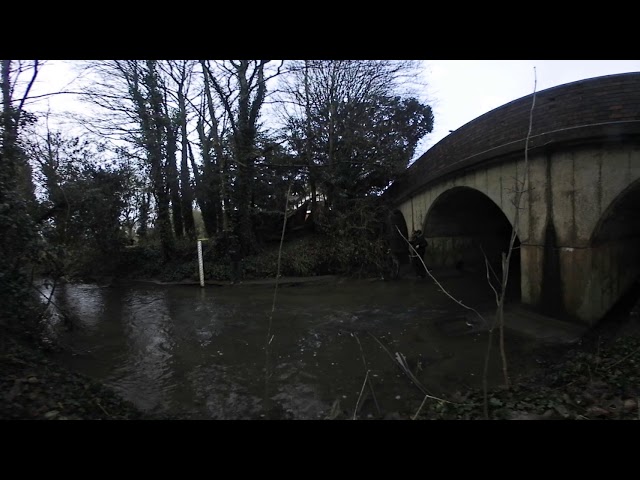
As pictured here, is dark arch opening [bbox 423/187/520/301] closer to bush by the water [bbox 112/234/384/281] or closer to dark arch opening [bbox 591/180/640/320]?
bush by the water [bbox 112/234/384/281]

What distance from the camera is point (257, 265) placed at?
13.5m

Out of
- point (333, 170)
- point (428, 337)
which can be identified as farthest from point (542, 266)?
point (333, 170)

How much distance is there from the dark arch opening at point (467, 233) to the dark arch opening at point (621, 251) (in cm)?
494

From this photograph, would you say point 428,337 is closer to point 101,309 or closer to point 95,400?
point 95,400

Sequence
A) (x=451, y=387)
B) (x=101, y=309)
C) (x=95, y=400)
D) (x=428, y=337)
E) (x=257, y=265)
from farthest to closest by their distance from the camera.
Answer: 1. (x=257, y=265)
2. (x=101, y=309)
3. (x=428, y=337)
4. (x=451, y=387)
5. (x=95, y=400)

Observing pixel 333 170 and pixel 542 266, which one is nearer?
pixel 542 266

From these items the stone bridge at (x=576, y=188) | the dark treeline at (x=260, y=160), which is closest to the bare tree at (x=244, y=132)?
the dark treeline at (x=260, y=160)

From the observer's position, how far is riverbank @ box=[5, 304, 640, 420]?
2986mm

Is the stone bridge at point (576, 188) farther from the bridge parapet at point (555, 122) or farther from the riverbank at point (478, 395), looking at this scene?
the riverbank at point (478, 395)

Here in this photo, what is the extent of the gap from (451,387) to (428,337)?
2017 millimetres

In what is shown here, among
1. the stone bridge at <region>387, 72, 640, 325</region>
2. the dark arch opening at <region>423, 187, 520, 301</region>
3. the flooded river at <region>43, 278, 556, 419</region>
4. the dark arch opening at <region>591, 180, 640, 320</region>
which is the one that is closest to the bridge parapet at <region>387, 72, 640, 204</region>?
the stone bridge at <region>387, 72, 640, 325</region>

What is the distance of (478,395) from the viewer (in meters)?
4.02

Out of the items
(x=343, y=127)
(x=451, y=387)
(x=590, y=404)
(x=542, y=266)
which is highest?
(x=343, y=127)

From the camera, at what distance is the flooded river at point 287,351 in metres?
4.48
